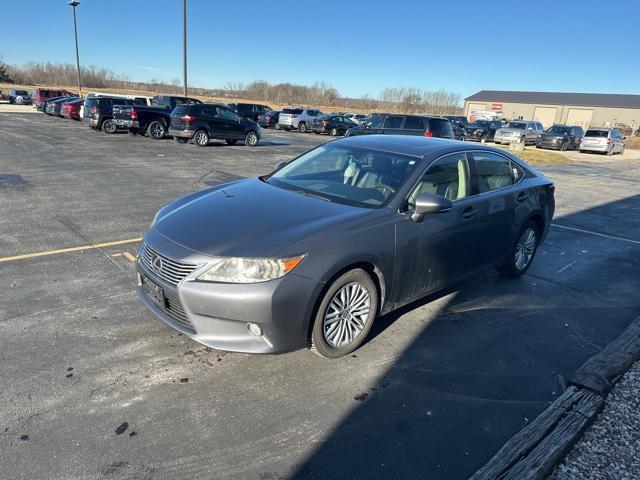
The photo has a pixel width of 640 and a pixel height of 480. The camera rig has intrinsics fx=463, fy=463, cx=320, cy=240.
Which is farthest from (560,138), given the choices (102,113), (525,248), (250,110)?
(525,248)

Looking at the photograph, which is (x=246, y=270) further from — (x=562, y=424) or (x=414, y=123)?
(x=414, y=123)

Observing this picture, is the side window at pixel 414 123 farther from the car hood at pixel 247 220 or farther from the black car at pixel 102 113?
the black car at pixel 102 113

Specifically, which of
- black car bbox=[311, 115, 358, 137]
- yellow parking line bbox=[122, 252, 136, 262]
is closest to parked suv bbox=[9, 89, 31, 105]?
black car bbox=[311, 115, 358, 137]

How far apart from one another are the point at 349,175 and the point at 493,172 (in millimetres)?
1703

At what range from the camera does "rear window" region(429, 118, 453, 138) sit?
16234mm

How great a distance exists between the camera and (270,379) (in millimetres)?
3377

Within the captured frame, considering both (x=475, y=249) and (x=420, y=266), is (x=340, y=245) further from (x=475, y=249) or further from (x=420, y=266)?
(x=475, y=249)

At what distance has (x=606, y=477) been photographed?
257 cm

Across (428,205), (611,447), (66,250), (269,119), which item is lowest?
(66,250)

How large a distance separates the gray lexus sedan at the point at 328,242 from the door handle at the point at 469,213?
0.02 metres

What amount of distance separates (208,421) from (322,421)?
0.72 metres

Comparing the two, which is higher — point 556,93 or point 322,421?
point 556,93

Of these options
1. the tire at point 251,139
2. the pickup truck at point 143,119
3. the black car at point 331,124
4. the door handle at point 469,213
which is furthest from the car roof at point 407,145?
the black car at point 331,124

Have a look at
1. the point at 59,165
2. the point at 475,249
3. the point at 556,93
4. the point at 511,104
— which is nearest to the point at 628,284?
the point at 475,249
